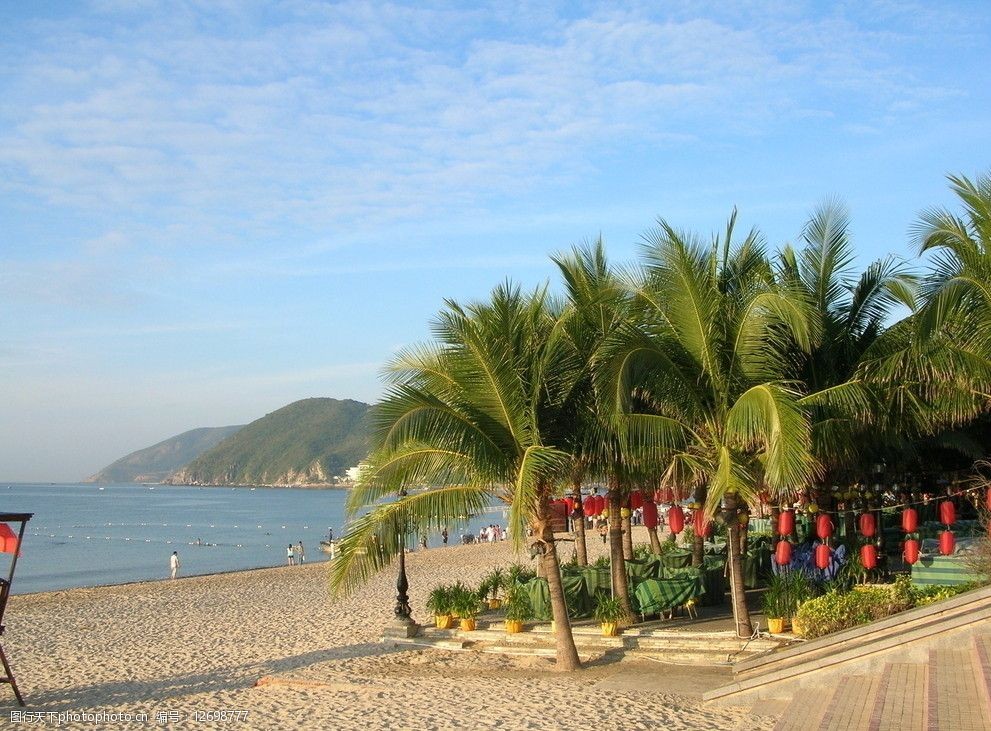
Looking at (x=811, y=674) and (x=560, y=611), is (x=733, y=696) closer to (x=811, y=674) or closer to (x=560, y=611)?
(x=811, y=674)

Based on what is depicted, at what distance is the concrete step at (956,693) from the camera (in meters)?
6.99

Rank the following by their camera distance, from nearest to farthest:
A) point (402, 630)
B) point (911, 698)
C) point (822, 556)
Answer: point (911, 698), point (822, 556), point (402, 630)

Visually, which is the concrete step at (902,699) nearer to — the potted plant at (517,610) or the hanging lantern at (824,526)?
the hanging lantern at (824,526)

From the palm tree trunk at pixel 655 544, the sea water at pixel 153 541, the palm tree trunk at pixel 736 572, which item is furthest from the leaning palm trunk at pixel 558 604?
the sea water at pixel 153 541

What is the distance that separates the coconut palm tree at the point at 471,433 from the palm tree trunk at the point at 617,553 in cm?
156

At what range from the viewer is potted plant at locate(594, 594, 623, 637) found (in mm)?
12039

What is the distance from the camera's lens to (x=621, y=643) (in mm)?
11797

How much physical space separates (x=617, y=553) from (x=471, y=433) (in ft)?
10.8

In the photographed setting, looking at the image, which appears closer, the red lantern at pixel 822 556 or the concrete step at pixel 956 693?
the concrete step at pixel 956 693

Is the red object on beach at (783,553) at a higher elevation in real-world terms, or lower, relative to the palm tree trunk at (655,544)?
higher

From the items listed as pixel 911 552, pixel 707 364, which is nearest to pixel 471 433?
pixel 707 364

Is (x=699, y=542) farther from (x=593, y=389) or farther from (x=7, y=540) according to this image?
(x=7, y=540)

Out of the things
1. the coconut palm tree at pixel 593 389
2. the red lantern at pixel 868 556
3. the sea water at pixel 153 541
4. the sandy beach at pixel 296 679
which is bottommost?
the sea water at pixel 153 541

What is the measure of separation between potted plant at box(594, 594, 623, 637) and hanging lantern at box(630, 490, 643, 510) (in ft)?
5.63
